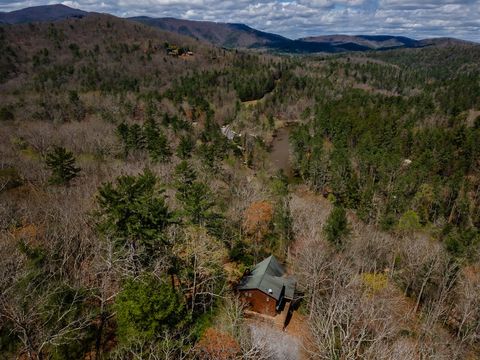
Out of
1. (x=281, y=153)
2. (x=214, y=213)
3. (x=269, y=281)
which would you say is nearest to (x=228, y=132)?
(x=281, y=153)

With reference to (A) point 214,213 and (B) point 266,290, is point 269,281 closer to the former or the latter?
(B) point 266,290

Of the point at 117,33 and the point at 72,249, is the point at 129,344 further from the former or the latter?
the point at 117,33

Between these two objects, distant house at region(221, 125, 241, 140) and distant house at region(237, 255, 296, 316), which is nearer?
distant house at region(237, 255, 296, 316)

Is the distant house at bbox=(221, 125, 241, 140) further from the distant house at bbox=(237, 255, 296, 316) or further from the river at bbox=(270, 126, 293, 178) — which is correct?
the distant house at bbox=(237, 255, 296, 316)

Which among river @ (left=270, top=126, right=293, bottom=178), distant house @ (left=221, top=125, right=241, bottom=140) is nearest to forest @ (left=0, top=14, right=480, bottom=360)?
river @ (left=270, top=126, right=293, bottom=178)

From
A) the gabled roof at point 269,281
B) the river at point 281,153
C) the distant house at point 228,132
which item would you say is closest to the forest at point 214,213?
the gabled roof at point 269,281

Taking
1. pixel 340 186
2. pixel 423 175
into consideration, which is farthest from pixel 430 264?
pixel 423 175
